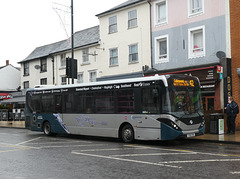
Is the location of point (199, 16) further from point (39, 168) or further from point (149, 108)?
point (39, 168)

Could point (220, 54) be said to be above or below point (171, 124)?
above

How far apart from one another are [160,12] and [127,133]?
39.4 feet

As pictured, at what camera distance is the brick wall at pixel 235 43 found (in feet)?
58.6

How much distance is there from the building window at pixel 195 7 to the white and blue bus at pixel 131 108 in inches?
326

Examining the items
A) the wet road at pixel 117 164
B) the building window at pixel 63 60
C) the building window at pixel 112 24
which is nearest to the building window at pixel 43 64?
the building window at pixel 63 60

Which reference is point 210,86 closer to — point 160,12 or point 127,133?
point 160,12

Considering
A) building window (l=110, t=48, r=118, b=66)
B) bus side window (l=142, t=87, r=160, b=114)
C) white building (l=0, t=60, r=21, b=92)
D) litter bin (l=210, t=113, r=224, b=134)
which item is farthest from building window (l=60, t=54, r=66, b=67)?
bus side window (l=142, t=87, r=160, b=114)

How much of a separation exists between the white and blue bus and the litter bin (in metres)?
2.75

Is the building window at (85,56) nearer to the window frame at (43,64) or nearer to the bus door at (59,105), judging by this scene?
the window frame at (43,64)

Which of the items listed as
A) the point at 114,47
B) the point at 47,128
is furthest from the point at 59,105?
the point at 114,47

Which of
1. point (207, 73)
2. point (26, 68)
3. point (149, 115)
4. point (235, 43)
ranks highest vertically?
point (26, 68)

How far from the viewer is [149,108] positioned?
12570mm

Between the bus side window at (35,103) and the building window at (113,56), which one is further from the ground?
the building window at (113,56)

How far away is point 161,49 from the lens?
878 inches
